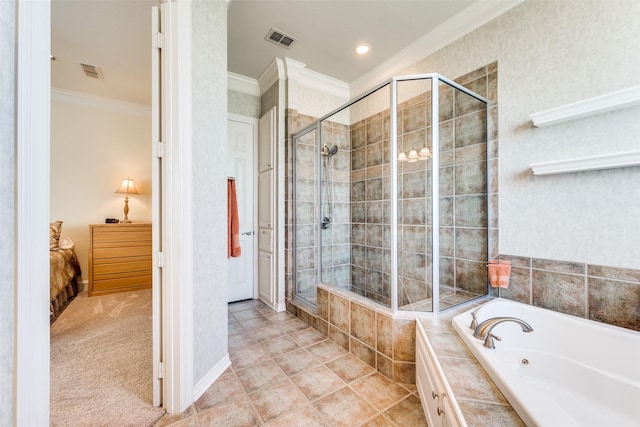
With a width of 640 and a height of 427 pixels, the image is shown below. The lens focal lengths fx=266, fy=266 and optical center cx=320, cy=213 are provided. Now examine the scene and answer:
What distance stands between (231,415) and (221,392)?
222 mm

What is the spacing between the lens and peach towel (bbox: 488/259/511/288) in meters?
1.95

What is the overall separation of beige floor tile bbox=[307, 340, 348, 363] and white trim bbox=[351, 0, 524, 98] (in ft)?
9.22

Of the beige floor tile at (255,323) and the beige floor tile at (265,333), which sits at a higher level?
the beige floor tile at (255,323)

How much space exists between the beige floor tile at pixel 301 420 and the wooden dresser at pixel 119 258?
3.18 meters

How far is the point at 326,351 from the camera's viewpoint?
213 cm

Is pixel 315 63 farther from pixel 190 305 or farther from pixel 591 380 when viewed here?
pixel 591 380

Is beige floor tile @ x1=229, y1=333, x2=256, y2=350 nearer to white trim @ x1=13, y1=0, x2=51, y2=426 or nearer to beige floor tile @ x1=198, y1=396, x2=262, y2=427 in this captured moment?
beige floor tile @ x1=198, y1=396, x2=262, y2=427

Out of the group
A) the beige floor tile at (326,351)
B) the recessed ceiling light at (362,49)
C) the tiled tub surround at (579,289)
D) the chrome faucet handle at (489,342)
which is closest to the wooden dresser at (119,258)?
the beige floor tile at (326,351)

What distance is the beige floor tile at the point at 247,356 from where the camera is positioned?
196 centimetres

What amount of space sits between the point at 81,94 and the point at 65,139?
0.65 metres

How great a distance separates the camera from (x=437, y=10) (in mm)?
2193

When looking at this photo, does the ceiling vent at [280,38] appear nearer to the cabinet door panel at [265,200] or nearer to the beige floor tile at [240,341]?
the cabinet door panel at [265,200]

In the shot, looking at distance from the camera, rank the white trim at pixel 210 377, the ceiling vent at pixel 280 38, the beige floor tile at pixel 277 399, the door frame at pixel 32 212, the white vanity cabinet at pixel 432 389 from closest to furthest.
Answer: the door frame at pixel 32 212, the white vanity cabinet at pixel 432 389, the beige floor tile at pixel 277 399, the white trim at pixel 210 377, the ceiling vent at pixel 280 38

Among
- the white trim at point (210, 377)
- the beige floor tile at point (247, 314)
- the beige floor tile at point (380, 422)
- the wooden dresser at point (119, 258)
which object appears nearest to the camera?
the beige floor tile at point (380, 422)
